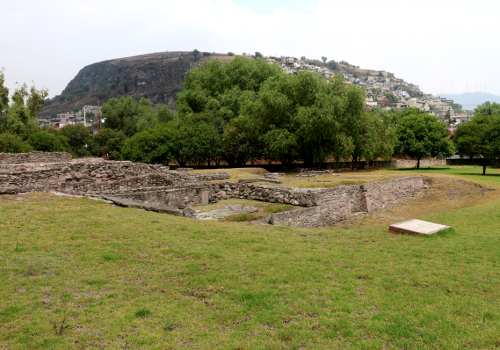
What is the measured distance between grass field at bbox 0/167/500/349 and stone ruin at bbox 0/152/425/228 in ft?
14.5

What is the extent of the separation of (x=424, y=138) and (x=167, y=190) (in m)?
36.3

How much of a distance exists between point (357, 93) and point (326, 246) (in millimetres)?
27319

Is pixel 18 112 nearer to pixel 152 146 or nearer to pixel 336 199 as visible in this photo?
pixel 152 146

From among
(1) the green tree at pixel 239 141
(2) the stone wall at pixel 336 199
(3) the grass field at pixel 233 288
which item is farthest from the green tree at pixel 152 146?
(3) the grass field at pixel 233 288

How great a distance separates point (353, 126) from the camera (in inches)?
1266

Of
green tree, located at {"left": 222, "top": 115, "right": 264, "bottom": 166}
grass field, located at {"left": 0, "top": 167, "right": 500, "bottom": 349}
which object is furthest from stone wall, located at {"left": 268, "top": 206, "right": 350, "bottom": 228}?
green tree, located at {"left": 222, "top": 115, "right": 264, "bottom": 166}

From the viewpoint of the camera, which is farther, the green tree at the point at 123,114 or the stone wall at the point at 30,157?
the green tree at the point at 123,114

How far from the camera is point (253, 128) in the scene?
109ft

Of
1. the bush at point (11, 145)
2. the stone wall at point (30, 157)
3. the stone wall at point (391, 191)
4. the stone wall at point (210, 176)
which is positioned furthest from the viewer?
the bush at point (11, 145)

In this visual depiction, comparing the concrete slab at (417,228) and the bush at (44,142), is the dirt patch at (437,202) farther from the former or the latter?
the bush at (44,142)

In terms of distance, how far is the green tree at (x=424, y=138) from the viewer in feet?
128

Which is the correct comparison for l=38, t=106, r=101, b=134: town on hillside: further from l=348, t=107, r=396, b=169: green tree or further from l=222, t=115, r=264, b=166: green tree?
l=348, t=107, r=396, b=169: green tree

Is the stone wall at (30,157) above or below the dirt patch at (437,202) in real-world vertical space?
above

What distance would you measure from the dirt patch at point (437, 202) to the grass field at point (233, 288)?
364 inches
